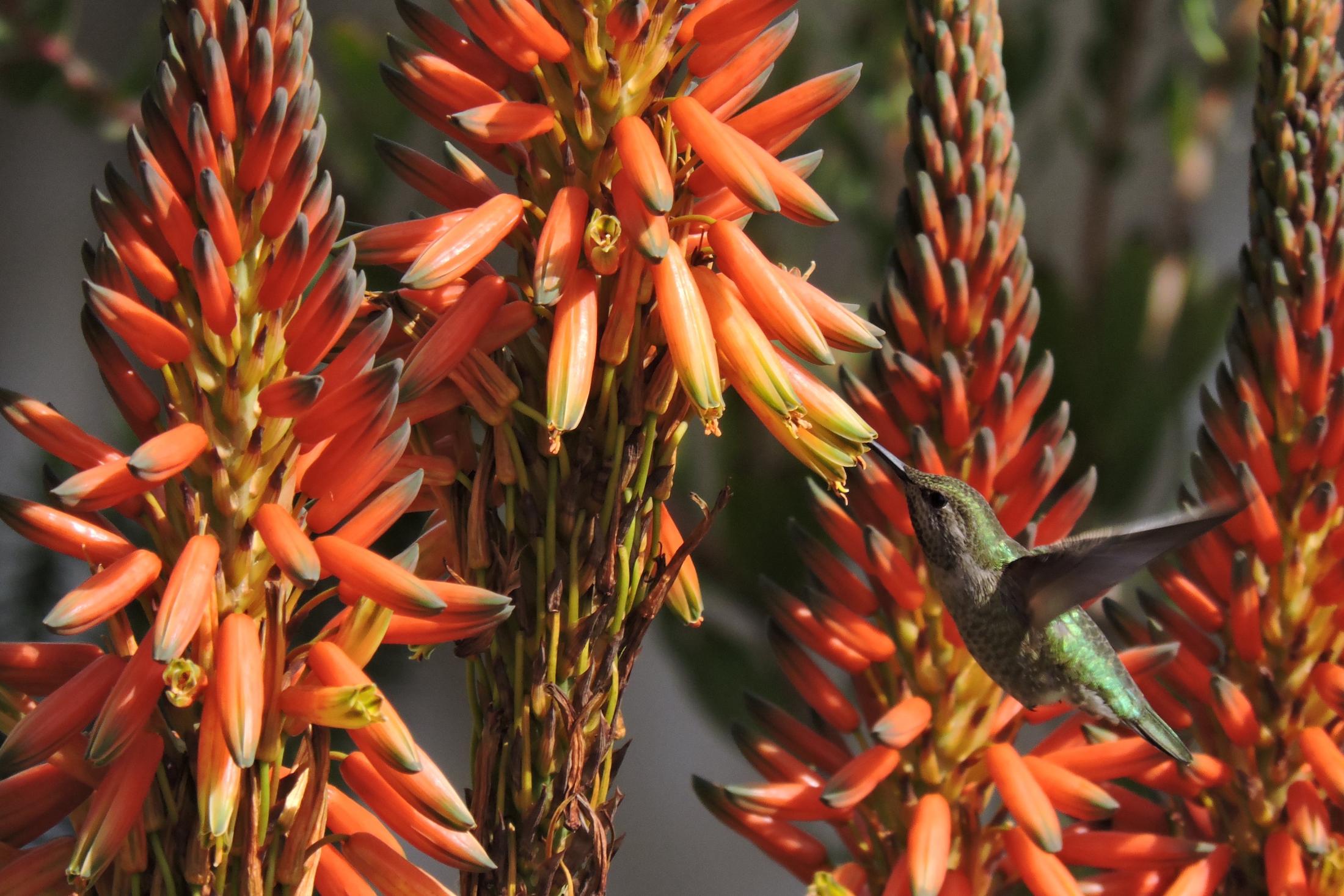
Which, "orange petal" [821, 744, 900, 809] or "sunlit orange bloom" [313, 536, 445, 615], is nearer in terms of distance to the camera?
"sunlit orange bloom" [313, 536, 445, 615]

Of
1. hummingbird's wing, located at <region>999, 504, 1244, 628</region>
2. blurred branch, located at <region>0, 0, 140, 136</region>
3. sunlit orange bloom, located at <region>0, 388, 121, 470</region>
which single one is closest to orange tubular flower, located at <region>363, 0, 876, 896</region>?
sunlit orange bloom, located at <region>0, 388, 121, 470</region>

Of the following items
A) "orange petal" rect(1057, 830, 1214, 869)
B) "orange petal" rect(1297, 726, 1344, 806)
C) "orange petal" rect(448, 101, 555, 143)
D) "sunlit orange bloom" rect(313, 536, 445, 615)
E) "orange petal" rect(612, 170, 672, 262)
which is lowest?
"orange petal" rect(1057, 830, 1214, 869)

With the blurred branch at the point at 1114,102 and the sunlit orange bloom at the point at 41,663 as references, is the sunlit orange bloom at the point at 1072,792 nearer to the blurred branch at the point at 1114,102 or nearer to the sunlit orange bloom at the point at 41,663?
the sunlit orange bloom at the point at 41,663

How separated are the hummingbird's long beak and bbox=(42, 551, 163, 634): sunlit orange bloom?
1.19 feet

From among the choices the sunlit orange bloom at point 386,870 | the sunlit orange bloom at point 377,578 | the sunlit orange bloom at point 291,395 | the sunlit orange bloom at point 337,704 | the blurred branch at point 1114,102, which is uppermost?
the blurred branch at point 1114,102

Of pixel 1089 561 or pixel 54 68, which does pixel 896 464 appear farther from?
pixel 54 68

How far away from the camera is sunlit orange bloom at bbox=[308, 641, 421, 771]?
42 cm

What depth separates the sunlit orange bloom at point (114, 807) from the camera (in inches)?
15.7

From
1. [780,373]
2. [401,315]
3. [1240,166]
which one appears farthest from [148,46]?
[1240,166]

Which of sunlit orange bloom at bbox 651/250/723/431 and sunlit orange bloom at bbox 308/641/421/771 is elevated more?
sunlit orange bloom at bbox 651/250/723/431

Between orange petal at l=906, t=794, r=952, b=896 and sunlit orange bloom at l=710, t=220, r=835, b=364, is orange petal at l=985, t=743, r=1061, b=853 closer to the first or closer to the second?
orange petal at l=906, t=794, r=952, b=896

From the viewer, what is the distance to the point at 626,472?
19.1 inches

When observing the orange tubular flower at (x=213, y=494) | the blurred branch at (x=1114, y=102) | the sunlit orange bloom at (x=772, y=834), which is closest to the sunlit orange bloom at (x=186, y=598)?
the orange tubular flower at (x=213, y=494)

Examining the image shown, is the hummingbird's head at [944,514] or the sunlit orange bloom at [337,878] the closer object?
the sunlit orange bloom at [337,878]
